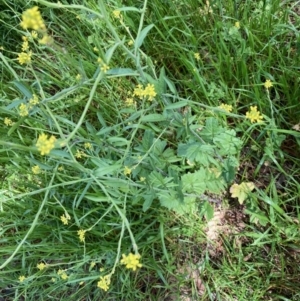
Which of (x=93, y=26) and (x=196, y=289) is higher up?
(x=93, y=26)

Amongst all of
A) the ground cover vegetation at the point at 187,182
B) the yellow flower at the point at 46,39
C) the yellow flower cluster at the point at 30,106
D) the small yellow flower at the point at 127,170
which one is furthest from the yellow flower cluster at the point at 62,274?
the yellow flower at the point at 46,39

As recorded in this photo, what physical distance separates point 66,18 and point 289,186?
1.09m

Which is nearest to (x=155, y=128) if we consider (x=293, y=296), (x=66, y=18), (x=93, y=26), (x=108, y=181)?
(x=108, y=181)

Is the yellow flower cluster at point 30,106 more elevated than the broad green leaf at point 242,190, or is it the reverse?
the yellow flower cluster at point 30,106

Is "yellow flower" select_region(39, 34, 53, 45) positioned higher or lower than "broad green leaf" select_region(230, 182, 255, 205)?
higher

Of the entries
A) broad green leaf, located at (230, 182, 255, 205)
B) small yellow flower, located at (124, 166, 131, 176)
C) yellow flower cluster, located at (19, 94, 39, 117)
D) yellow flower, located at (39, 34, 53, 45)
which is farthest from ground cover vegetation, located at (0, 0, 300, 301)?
yellow flower, located at (39, 34, 53, 45)

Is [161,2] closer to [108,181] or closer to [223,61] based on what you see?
[223,61]

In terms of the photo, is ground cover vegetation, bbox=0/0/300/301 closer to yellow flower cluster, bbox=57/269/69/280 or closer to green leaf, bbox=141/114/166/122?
yellow flower cluster, bbox=57/269/69/280

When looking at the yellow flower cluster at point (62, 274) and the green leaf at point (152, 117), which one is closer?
the green leaf at point (152, 117)

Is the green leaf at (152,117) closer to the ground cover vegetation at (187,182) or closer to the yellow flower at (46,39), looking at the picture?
the ground cover vegetation at (187,182)

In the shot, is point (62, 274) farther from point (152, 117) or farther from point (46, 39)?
point (46, 39)

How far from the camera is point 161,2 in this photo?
166 centimetres

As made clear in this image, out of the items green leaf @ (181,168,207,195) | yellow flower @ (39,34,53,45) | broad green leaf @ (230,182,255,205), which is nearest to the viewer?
yellow flower @ (39,34,53,45)

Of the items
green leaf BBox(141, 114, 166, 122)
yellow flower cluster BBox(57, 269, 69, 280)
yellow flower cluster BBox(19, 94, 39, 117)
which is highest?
yellow flower cluster BBox(19, 94, 39, 117)
